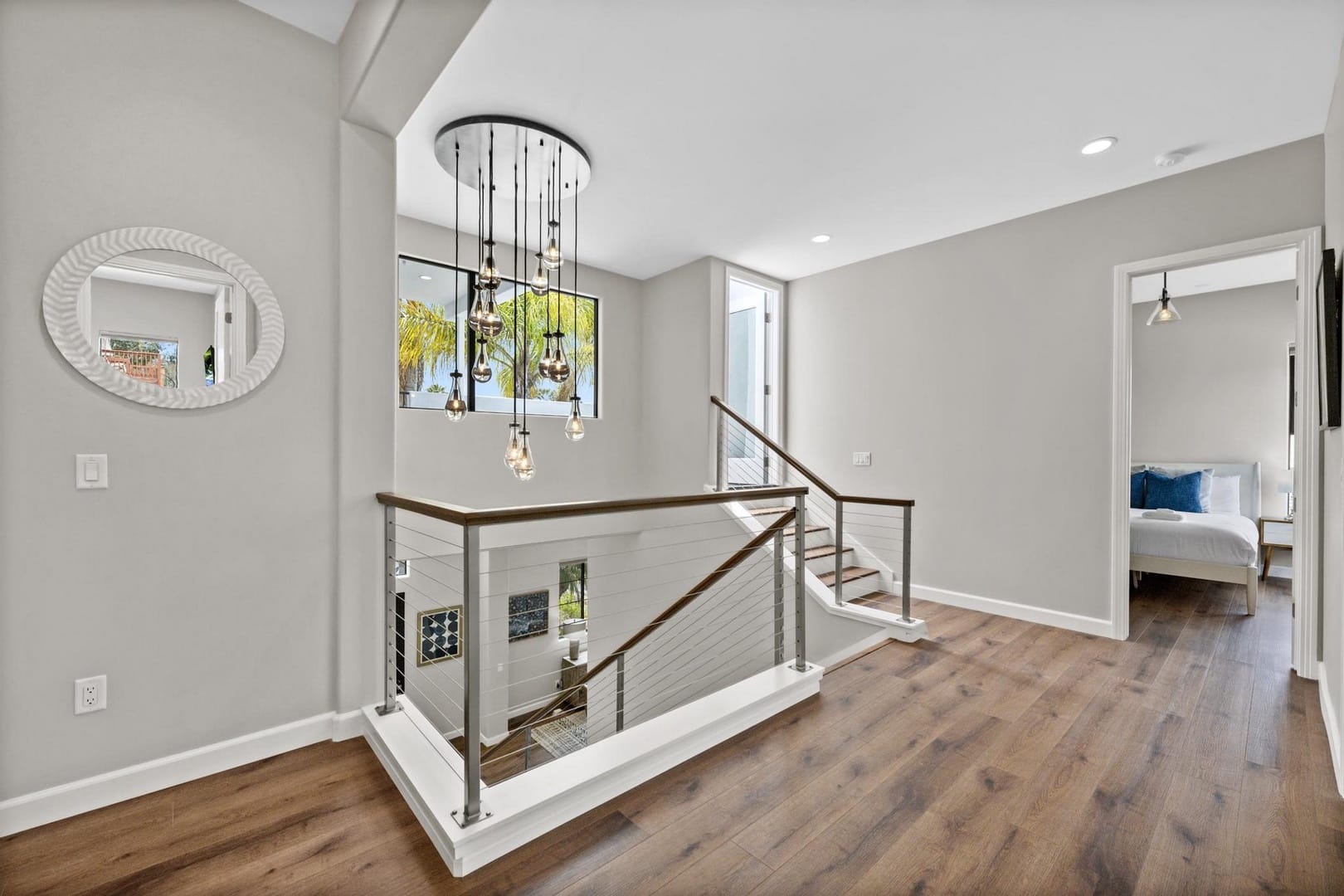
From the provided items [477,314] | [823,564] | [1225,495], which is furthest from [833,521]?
[1225,495]

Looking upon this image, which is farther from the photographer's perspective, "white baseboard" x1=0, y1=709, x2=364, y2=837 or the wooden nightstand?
the wooden nightstand

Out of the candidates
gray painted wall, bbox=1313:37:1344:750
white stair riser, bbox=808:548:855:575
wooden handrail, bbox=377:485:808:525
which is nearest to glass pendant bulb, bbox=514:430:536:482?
wooden handrail, bbox=377:485:808:525

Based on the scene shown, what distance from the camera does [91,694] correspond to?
181 centimetres

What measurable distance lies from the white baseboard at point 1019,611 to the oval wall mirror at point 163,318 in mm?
3894

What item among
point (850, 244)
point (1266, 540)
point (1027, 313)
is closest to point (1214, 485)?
point (1266, 540)

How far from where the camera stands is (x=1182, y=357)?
5777 millimetres

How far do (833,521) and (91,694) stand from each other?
4.53m

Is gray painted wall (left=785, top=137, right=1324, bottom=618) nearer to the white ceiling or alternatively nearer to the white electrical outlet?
the white ceiling

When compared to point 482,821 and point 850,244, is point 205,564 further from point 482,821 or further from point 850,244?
point 850,244

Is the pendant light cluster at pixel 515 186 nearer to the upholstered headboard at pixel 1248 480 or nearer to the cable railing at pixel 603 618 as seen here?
the cable railing at pixel 603 618

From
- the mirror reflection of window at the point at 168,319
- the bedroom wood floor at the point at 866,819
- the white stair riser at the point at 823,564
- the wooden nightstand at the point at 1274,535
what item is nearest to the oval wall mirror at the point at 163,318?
the mirror reflection of window at the point at 168,319

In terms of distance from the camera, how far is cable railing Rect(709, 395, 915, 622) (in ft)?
13.8

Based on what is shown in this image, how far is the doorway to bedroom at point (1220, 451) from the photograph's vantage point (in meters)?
2.93

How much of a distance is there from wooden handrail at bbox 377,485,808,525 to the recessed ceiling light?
8.13 ft
